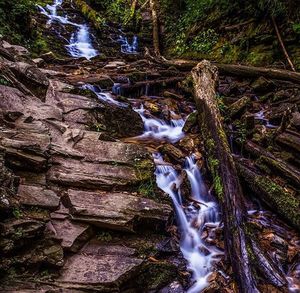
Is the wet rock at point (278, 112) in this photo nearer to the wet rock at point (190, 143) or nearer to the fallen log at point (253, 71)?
the fallen log at point (253, 71)

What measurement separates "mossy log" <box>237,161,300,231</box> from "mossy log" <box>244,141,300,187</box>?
0.30 metres

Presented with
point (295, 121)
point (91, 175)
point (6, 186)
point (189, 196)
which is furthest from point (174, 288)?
point (295, 121)

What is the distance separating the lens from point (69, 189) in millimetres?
4000

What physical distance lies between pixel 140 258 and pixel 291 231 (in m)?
Result: 2.34

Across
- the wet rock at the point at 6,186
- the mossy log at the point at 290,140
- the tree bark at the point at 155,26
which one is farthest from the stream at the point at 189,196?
the tree bark at the point at 155,26

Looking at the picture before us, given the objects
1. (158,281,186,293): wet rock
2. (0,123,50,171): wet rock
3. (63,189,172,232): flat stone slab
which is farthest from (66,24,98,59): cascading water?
(158,281,186,293): wet rock

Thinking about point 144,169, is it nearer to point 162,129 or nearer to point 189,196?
point 189,196

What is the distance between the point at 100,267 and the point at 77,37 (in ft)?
39.5

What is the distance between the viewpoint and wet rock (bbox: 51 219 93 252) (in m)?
3.47

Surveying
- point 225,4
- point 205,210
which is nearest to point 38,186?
point 205,210

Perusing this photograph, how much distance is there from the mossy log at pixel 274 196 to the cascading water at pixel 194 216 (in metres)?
0.74

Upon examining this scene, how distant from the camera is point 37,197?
3.67 metres

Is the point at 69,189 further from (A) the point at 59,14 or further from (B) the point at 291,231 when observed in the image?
(A) the point at 59,14

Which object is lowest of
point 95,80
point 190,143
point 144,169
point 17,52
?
point 144,169
